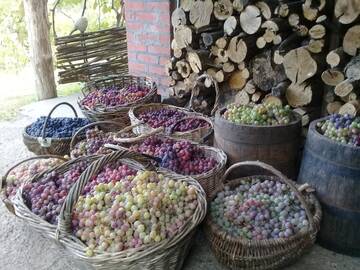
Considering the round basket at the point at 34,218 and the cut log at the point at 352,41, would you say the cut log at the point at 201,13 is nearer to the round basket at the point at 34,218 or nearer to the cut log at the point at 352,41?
the cut log at the point at 352,41

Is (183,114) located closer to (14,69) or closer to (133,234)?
(133,234)

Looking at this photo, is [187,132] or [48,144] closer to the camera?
[187,132]

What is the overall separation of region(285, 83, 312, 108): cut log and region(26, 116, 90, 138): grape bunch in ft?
5.79

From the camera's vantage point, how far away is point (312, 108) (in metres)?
2.63

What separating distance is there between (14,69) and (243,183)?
24.5 feet

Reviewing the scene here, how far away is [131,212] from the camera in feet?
5.26

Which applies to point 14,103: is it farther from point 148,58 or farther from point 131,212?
point 131,212

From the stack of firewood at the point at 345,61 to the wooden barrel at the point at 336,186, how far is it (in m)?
0.50

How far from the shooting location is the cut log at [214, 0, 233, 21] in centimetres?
276

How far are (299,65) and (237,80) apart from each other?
57 cm

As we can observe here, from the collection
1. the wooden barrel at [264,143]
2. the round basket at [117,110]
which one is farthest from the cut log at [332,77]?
the round basket at [117,110]

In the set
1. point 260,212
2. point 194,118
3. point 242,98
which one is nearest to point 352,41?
point 242,98

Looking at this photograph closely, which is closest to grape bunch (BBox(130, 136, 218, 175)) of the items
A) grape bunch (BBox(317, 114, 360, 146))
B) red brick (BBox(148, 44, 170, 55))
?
grape bunch (BBox(317, 114, 360, 146))

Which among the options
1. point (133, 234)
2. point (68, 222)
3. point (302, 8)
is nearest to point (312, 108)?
point (302, 8)
